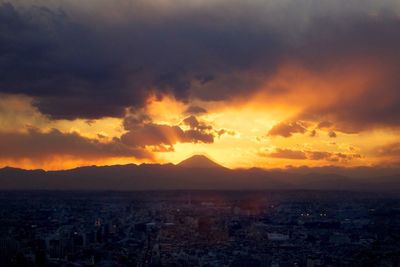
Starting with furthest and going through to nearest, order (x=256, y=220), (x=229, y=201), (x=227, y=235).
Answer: (x=229, y=201)
(x=256, y=220)
(x=227, y=235)

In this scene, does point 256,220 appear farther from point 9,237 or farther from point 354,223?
point 9,237

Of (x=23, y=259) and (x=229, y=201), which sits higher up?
(x=229, y=201)

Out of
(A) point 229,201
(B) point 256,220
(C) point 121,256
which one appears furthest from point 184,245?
(A) point 229,201

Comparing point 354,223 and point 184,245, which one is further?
point 354,223

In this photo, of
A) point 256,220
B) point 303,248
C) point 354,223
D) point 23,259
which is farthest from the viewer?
point 256,220

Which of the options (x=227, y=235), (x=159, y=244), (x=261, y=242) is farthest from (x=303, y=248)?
(x=159, y=244)

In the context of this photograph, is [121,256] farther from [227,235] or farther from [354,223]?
[354,223]
